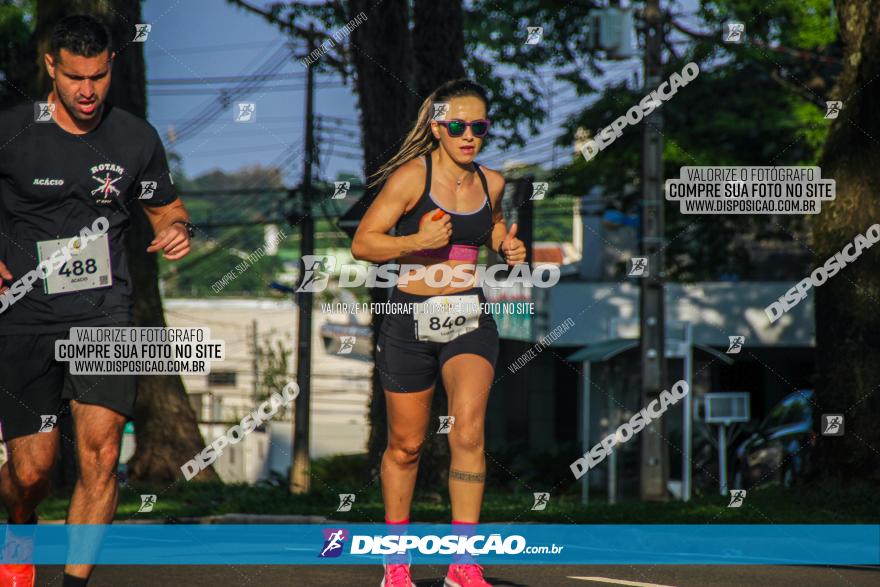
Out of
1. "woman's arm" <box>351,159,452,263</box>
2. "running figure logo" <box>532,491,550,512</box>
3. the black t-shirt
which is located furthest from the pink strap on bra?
"running figure logo" <box>532,491,550,512</box>

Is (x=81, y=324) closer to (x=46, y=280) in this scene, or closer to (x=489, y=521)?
(x=46, y=280)

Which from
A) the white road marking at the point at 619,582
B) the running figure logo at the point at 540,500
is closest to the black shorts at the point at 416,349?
the white road marking at the point at 619,582

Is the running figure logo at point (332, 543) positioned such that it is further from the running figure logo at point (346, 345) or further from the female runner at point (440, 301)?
the running figure logo at point (346, 345)

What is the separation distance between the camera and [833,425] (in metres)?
10.8

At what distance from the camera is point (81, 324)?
16.3 feet

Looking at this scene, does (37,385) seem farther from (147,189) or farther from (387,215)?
(387,215)

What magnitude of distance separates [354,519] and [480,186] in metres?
4.57

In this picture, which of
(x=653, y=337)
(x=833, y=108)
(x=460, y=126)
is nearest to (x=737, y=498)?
(x=833, y=108)

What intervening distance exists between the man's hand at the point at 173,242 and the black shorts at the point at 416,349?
3.01 ft

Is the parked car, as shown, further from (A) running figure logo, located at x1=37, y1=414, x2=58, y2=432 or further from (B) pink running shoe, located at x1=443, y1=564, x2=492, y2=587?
(A) running figure logo, located at x1=37, y1=414, x2=58, y2=432

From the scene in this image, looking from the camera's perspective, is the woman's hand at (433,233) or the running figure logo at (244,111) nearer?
the woman's hand at (433,233)

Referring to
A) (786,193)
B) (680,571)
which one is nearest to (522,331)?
(786,193)

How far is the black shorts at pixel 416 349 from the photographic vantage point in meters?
5.41

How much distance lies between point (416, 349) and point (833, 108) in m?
6.59
